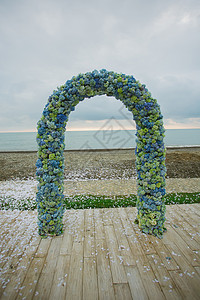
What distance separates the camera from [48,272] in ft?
9.25

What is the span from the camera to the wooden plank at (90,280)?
8.00 ft

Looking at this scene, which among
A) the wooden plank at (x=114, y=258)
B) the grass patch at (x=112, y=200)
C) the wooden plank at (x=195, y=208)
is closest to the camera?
the wooden plank at (x=114, y=258)

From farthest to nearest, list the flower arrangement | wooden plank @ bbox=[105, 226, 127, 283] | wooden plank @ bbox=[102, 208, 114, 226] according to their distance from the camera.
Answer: wooden plank @ bbox=[102, 208, 114, 226] → the flower arrangement → wooden plank @ bbox=[105, 226, 127, 283]

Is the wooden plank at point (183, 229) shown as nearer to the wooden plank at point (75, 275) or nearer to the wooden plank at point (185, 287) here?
the wooden plank at point (185, 287)

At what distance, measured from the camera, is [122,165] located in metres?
11.3

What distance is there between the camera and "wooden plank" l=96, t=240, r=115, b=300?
2453mm

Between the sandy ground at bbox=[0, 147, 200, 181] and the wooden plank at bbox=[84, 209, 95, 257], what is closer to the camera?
the wooden plank at bbox=[84, 209, 95, 257]

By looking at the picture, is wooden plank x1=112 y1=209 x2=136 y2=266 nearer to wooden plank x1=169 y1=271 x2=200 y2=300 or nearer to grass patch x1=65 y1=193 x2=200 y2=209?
wooden plank x1=169 y1=271 x2=200 y2=300

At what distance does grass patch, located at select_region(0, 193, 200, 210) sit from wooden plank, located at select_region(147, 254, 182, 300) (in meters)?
2.35

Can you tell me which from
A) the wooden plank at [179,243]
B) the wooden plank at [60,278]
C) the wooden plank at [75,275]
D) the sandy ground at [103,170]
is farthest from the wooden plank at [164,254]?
the sandy ground at [103,170]

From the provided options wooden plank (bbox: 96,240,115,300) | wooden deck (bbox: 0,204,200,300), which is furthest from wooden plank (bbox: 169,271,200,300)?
wooden plank (bbox: 96,240,115,300)

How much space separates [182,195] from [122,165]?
524 centimetres

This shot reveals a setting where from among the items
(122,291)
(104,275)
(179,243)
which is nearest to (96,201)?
(179,243)

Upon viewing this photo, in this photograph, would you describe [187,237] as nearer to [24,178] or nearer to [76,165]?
[24,178]
